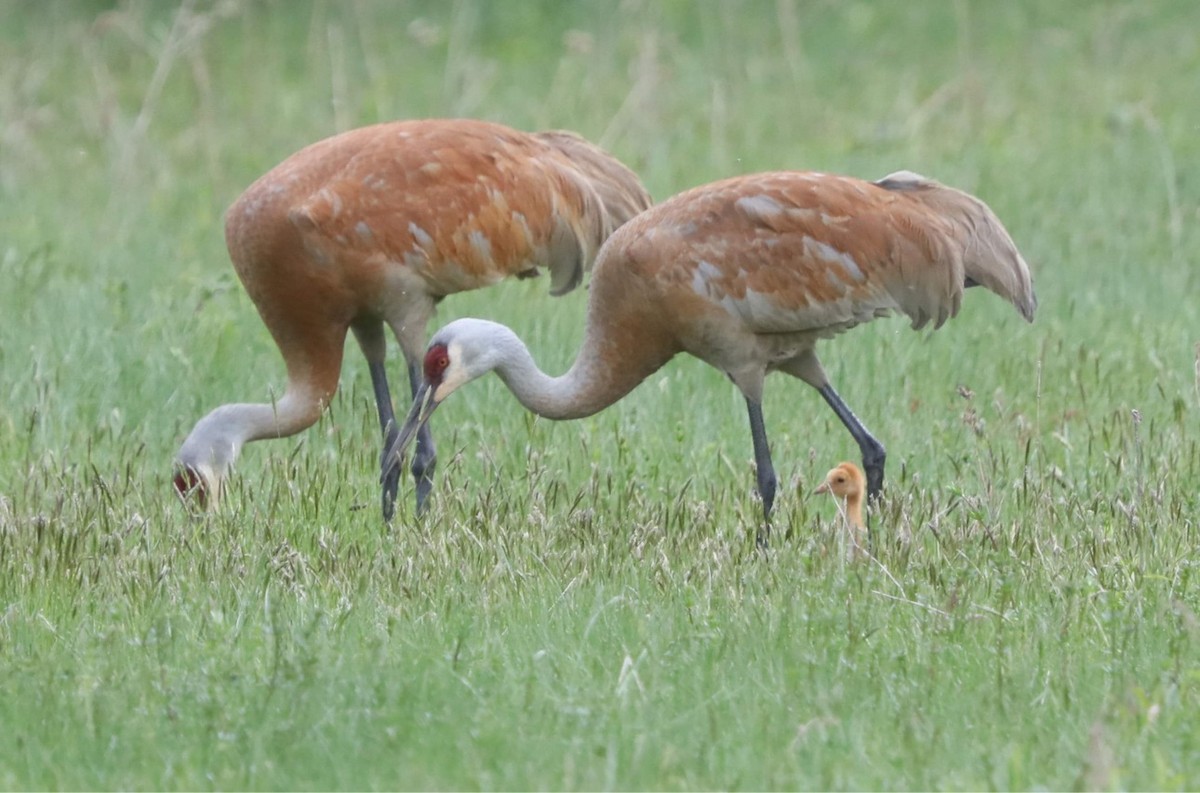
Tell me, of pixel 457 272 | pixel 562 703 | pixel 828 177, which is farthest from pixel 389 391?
pixel 562 703

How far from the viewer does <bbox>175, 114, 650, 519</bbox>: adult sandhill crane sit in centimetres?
690

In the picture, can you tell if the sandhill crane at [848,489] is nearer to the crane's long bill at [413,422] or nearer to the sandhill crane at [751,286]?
the sandhill crane at [751,286]

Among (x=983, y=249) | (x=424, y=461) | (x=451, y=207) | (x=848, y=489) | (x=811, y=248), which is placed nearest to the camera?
(x=848, y=489)

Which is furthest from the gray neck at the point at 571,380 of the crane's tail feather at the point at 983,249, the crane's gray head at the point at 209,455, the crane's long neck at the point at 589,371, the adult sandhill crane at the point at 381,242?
the crane's tail feather at the point at 983,249

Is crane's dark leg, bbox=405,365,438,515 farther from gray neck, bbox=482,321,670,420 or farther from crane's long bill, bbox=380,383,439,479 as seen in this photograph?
gray neck, bbox=482,321,670,420

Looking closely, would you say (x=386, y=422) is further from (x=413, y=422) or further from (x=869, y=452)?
(x=869, y=452)

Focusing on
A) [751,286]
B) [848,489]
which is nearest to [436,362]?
[751,286]

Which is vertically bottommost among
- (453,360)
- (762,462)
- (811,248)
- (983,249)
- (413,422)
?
(762,462)

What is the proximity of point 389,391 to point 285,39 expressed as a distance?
10.2 metres

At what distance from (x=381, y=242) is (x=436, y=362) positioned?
0.72m

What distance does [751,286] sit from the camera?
640cm

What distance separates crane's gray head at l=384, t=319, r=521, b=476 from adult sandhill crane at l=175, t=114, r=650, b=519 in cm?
28

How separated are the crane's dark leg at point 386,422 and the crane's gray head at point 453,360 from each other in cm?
11

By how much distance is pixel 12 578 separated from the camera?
5414 millimetres
